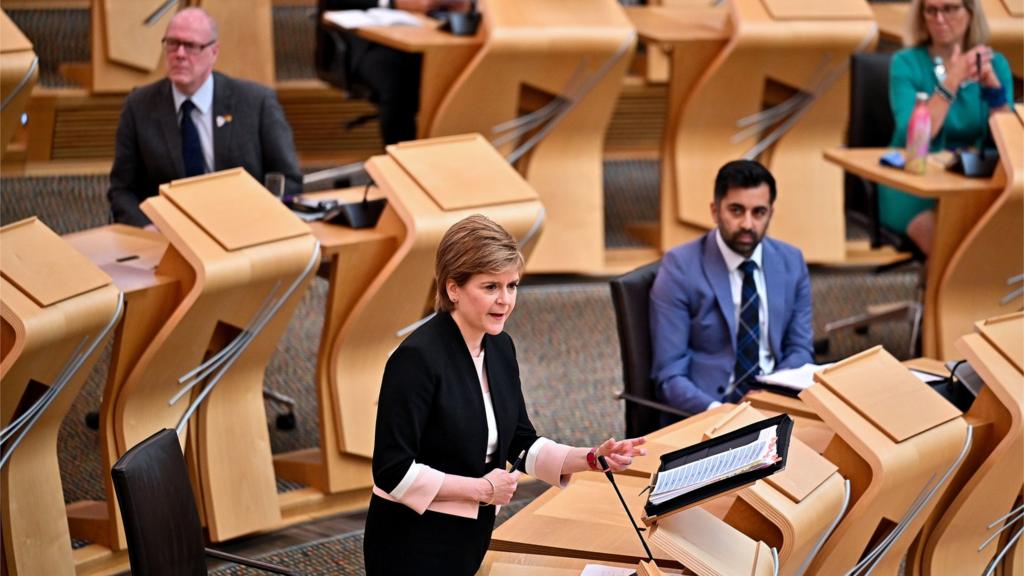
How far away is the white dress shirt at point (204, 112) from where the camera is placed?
4.45 meters

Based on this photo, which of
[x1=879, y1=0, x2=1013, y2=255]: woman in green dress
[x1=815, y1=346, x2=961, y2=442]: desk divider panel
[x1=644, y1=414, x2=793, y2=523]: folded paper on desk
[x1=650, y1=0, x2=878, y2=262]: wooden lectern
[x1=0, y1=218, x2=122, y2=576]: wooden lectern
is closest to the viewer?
[x1=644, y1=414, x2=793, y2=523]: folded paper on desk

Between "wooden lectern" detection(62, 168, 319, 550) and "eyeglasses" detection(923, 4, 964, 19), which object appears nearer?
"wooden lectern" detection(62, 168, 319, 550)

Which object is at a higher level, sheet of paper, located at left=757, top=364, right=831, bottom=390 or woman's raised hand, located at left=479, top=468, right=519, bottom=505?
woman's raised hand, located at left=479, top=468, right=519, bottom=505

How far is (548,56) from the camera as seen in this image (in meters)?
5.40

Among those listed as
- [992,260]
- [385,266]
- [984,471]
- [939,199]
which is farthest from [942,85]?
[984,471]

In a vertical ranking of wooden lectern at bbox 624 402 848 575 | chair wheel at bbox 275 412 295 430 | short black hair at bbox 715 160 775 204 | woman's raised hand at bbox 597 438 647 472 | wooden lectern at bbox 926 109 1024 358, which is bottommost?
chair wheel at bbox 275 412 295 430

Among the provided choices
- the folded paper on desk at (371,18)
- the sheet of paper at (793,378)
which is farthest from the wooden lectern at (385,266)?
the folded paper on desk at (371,18)

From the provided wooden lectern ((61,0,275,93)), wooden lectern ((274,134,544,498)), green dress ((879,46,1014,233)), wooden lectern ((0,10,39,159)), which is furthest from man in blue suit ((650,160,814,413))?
wooden lectern ((61,0,275,93))

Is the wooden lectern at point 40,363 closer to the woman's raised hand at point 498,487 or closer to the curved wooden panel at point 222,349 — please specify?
the curved wooden panel at point 222,349

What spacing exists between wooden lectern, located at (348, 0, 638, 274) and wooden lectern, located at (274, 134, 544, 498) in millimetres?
1293

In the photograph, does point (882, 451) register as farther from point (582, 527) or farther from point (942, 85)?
point (942, 85)

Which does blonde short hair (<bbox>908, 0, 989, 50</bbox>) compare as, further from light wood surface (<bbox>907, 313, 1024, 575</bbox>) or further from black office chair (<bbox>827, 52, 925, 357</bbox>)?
light wood surface (<bbox>907, 313, 1024, 575</bbox>)

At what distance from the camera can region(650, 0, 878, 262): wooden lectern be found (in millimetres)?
5648

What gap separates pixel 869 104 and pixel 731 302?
73.5 inches
